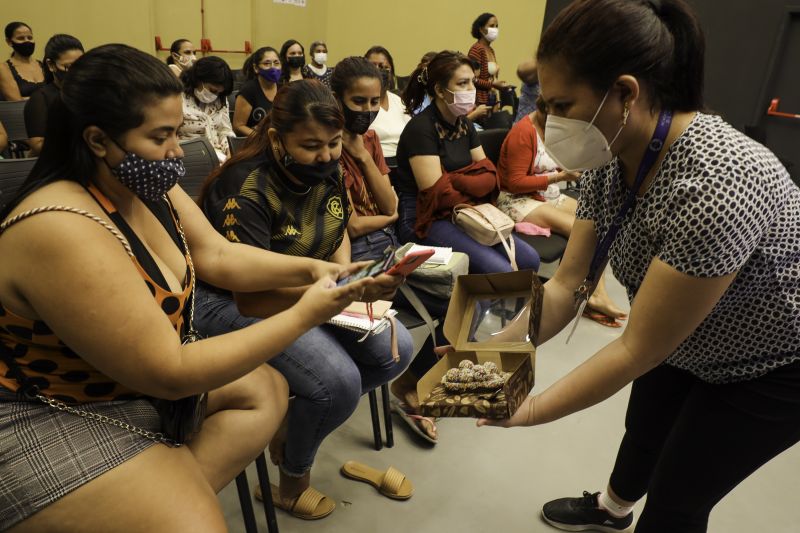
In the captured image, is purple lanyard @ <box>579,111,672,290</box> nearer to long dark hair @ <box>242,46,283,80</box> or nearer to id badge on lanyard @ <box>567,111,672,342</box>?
id badge on lanyard @ <box>567,111,672,342</box>

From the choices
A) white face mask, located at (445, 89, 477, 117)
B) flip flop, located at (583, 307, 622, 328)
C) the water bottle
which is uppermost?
white face mask, located at (445, 89, 477, 117)

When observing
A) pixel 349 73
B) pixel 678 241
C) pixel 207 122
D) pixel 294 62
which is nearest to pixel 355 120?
pixel 349 73

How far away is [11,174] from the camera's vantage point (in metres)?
1.75

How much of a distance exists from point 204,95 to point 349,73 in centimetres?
206

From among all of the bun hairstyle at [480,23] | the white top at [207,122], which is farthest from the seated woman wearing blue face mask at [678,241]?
the bun hairstyle at [480,23]

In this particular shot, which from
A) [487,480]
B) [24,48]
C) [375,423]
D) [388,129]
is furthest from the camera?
[24,48]

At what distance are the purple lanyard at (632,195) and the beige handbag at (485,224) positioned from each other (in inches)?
46.5

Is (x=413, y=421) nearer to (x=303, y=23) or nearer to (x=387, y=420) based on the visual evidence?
(x=387, y=420)

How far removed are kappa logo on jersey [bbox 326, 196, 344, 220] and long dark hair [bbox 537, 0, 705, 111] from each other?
1.09m

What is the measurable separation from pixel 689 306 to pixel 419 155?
5.96 feet

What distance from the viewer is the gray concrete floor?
2.01 meters

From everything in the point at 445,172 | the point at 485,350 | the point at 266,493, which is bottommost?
the point at 266,493

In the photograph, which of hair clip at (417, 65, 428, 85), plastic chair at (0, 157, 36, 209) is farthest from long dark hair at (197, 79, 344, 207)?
hair clip at (417, 65, 428, 85)

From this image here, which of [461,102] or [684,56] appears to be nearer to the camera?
[684,56]
